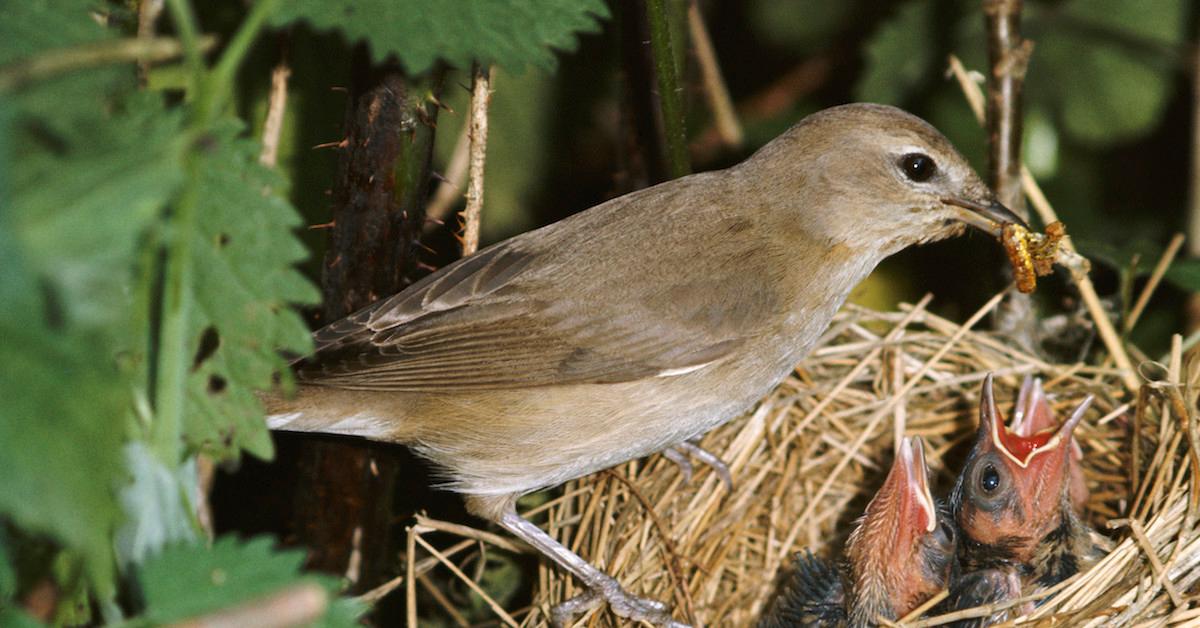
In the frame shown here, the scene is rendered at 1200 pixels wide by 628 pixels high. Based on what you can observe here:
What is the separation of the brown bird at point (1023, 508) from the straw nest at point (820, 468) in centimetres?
19

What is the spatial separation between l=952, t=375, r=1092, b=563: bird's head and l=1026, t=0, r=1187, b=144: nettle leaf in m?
1.68

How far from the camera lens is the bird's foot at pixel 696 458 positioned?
3678 millimetres

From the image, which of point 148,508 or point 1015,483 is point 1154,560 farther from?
point 148,508

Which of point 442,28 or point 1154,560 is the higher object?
point 442,28

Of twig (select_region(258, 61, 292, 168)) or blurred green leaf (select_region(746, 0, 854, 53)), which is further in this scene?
blurred green leaf (select_region(746, 0, 854, 53))

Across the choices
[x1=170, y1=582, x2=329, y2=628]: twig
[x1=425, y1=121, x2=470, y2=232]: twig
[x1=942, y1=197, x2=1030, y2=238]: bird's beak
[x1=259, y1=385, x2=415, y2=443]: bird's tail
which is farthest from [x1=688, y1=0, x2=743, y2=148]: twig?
[x1=170, y1=582, x2=329, y2=628]: twig

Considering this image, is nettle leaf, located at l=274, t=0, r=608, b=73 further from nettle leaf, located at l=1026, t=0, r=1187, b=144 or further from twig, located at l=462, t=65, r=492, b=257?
nettle leaf, located at l=1026, t=0, r=1187, b=144

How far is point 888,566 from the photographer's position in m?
3.38

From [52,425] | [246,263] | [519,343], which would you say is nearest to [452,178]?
[519,343]

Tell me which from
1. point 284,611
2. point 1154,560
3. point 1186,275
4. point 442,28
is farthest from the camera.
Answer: point 1186,275

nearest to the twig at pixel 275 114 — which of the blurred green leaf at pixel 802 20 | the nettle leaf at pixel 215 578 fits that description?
the nettle leaf at pixel 215 578

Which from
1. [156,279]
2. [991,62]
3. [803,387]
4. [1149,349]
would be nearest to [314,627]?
[156,279]

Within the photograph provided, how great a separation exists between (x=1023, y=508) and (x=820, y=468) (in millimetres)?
762

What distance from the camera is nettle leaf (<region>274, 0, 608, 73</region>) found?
2.11m
